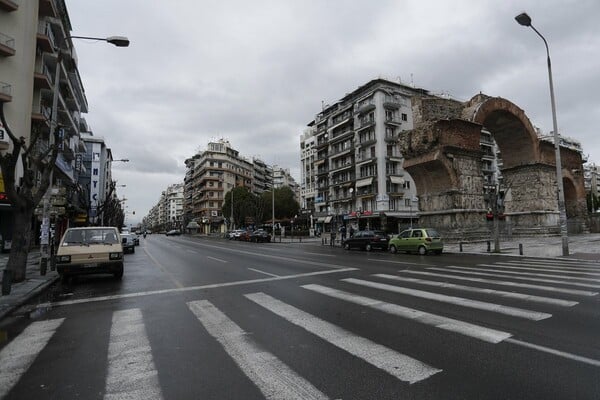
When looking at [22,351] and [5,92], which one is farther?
[5,92]

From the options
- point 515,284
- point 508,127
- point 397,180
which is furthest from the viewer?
point 397,180

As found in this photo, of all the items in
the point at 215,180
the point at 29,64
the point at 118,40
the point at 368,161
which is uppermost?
the point at 215,180

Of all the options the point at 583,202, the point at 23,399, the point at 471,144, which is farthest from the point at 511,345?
the point at 583,202

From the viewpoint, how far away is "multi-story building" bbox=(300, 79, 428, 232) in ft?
192

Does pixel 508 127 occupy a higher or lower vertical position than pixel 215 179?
lower

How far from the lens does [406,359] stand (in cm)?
428

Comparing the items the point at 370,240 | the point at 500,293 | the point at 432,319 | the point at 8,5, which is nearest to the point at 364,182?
the point at 370,240

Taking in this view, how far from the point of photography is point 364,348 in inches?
184

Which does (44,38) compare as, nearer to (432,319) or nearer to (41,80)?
(41,80)

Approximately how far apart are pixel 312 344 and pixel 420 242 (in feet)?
58.4

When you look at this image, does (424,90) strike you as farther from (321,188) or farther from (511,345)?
(511,345)

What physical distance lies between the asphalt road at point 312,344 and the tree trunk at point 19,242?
3095 millimetres

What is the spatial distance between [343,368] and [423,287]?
18.5ft

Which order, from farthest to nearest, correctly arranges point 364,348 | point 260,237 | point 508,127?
point 260,237
point 508,127
point 364,348
